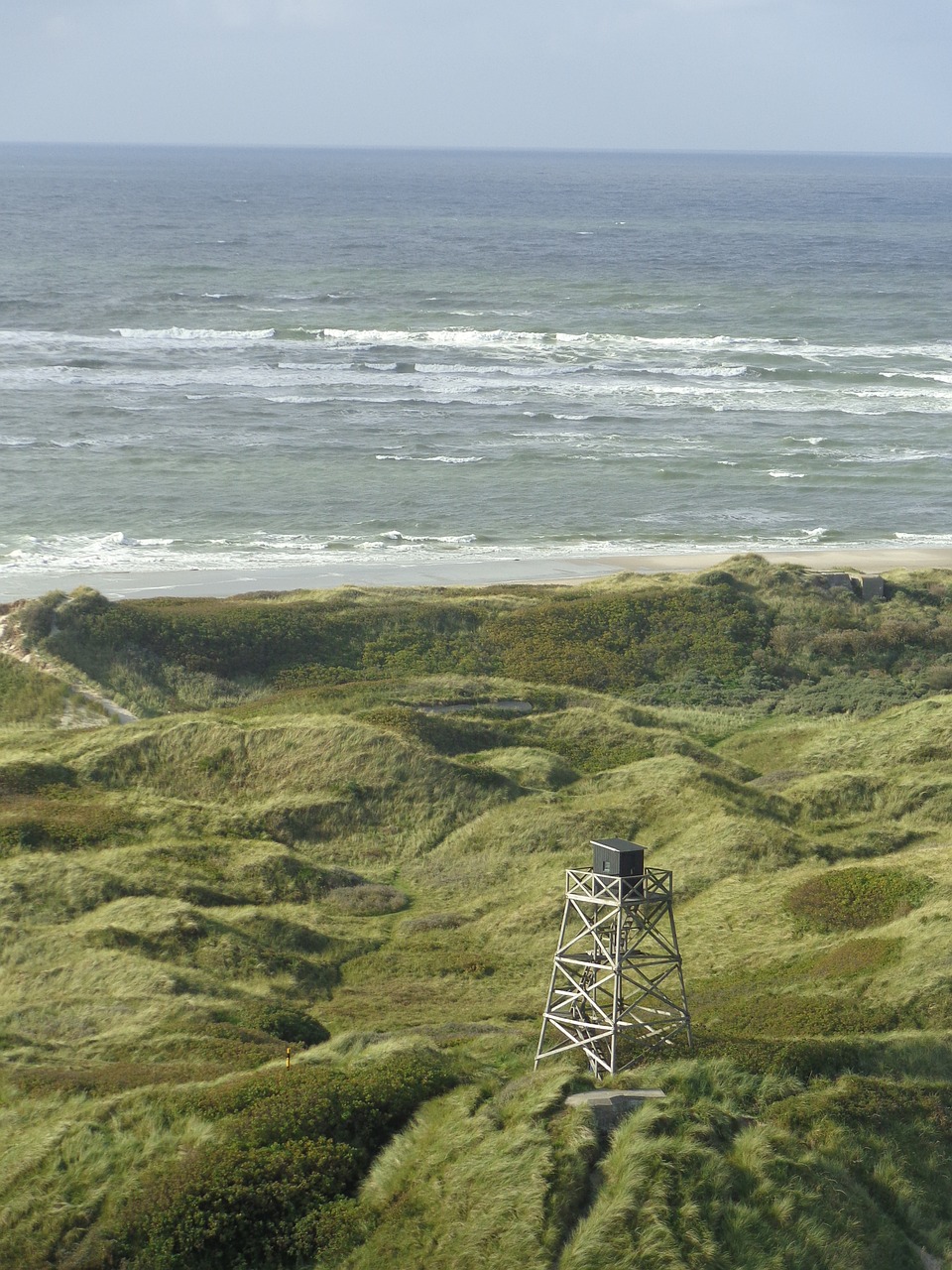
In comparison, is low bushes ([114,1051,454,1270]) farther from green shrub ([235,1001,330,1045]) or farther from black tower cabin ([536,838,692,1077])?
green shrub ([235,1001,330,1045])

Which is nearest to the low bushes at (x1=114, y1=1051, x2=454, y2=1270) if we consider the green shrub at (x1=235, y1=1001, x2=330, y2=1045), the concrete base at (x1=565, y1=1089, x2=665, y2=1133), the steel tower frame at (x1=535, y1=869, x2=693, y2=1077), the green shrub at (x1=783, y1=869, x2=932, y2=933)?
the steel tower frame at (x1=535, y1=869, x2=693, y2=1077)

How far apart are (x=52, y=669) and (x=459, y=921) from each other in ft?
68.6

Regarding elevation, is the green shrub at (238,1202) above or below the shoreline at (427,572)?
above

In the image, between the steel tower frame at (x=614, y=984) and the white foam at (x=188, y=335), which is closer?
the steel tower frame at (x=614, y=984)

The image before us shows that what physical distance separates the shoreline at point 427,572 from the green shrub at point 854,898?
30.4m

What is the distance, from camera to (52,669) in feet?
143

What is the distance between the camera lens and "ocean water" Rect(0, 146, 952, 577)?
67875mm

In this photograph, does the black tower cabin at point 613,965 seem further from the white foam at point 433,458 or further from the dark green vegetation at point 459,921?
the white foam at point 433,458

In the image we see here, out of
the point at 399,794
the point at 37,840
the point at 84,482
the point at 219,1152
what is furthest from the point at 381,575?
the point at 219,1152

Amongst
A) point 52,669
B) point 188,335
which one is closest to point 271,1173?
point 52,669

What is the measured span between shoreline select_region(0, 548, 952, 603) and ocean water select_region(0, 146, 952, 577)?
5.36 feet

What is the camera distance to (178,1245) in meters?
14.5

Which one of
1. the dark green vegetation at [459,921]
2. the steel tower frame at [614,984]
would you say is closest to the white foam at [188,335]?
the dark green vegetation at [459,921]

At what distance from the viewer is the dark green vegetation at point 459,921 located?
49.2 feet
